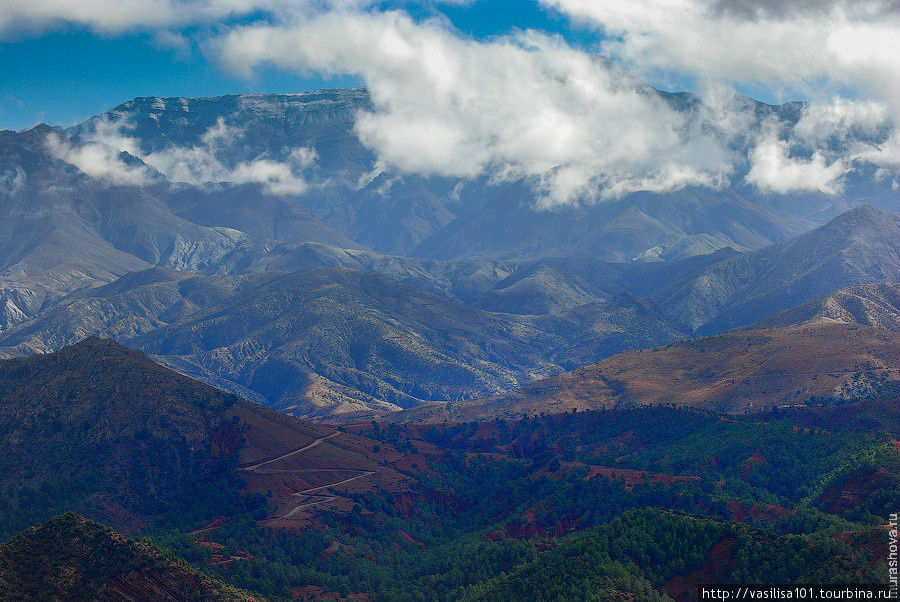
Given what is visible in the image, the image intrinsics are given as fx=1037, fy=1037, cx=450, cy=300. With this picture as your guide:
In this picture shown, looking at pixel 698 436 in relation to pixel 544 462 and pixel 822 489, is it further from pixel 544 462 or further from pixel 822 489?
pixel 822 489

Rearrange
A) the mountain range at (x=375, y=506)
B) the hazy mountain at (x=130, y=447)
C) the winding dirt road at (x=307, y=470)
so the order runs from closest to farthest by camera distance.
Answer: the mountain range at (x=375, y=506) < the hazy mountain at (x=130, y=447) < the winding dirt road at (x=307, y=470)

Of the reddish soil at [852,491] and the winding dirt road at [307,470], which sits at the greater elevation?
the reddish soil at [852,491]

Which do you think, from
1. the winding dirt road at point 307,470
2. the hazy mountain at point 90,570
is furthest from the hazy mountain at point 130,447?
the hazy mountain at point 90,570

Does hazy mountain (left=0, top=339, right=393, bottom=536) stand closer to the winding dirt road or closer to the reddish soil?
the winding dirt road

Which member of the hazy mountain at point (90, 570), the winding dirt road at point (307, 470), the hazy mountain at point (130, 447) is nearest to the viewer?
the hazy mountain at point (90, 570)

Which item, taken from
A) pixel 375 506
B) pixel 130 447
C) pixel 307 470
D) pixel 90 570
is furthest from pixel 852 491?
pixel 130 447

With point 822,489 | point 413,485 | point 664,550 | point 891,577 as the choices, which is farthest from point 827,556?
point 413,485

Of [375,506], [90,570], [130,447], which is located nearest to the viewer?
[90,570]

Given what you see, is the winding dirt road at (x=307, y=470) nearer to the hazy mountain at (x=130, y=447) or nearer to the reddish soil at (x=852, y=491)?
the hazy mountain at (x=130, y=447)

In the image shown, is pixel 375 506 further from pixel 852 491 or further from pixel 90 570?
pixel 852 491
